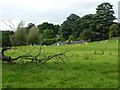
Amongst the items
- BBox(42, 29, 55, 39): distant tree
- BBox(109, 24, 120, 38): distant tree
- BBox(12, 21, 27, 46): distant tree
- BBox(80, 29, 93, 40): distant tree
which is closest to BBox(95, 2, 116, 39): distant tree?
BBox(80, 29, 93, 40): distant tree

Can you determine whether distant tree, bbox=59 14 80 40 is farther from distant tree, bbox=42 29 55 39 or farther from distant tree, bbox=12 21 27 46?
distant tree, bbox=12 21 27 46

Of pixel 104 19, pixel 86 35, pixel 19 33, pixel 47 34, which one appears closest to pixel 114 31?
pixel 86 35

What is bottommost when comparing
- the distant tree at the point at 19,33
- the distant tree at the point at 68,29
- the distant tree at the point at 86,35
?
the distant tree at the point at 19,33

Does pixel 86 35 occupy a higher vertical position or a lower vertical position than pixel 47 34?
lower

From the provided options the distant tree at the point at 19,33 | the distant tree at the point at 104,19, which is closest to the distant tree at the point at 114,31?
the distant tree at the point at 104,19

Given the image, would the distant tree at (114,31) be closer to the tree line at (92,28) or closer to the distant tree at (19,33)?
the tree line at (92,28)

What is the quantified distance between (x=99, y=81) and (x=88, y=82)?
529mm

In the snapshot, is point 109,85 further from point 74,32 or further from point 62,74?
point 74,32

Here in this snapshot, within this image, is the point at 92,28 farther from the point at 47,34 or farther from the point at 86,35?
the point at 47,34

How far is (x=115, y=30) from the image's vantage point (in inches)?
3521

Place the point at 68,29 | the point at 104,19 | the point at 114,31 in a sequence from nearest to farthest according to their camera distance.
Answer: the point at 114,31 → the point at 104,19 → the point at 68,29

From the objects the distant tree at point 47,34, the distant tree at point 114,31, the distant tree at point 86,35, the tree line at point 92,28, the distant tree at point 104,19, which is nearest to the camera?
the distant tree at point 114,31

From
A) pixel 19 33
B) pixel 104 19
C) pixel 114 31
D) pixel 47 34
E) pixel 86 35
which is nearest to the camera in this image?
pixel 19 33

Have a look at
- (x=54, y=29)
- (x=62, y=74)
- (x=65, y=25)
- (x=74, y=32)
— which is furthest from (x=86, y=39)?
(x=62, y=74)
